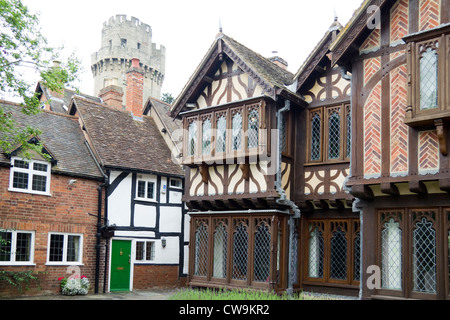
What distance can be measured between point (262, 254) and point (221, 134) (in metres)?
4.00

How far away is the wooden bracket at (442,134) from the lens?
10102 mm

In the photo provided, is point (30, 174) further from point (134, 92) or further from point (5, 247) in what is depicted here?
point (134, 92)

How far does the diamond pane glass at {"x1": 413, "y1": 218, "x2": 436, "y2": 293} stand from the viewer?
10.6 meters

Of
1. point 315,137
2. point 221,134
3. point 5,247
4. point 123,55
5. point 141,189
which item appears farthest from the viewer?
point 123,55

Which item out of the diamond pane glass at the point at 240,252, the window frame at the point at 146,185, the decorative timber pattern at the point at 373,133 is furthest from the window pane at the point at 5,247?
the decorative timber pattern at the point at 373,133

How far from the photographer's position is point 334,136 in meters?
15.2

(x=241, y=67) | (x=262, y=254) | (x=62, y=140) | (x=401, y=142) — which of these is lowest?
(x=262, y=254)

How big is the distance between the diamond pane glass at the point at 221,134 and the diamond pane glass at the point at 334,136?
3.27 meters

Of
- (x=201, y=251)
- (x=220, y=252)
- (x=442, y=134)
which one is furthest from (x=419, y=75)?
(x=201, y=251)

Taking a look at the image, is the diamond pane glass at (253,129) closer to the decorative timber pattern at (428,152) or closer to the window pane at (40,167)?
the decorative timber pattern at (428,152)

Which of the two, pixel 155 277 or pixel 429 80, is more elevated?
pixel 429 80

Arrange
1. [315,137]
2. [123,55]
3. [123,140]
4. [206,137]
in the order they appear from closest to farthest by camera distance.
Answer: [315,137] < [206,137] < [123,140] < [123,55]

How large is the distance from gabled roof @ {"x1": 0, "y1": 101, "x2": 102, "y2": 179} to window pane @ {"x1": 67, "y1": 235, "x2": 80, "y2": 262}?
232 centimetres

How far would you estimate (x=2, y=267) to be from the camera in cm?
1605
